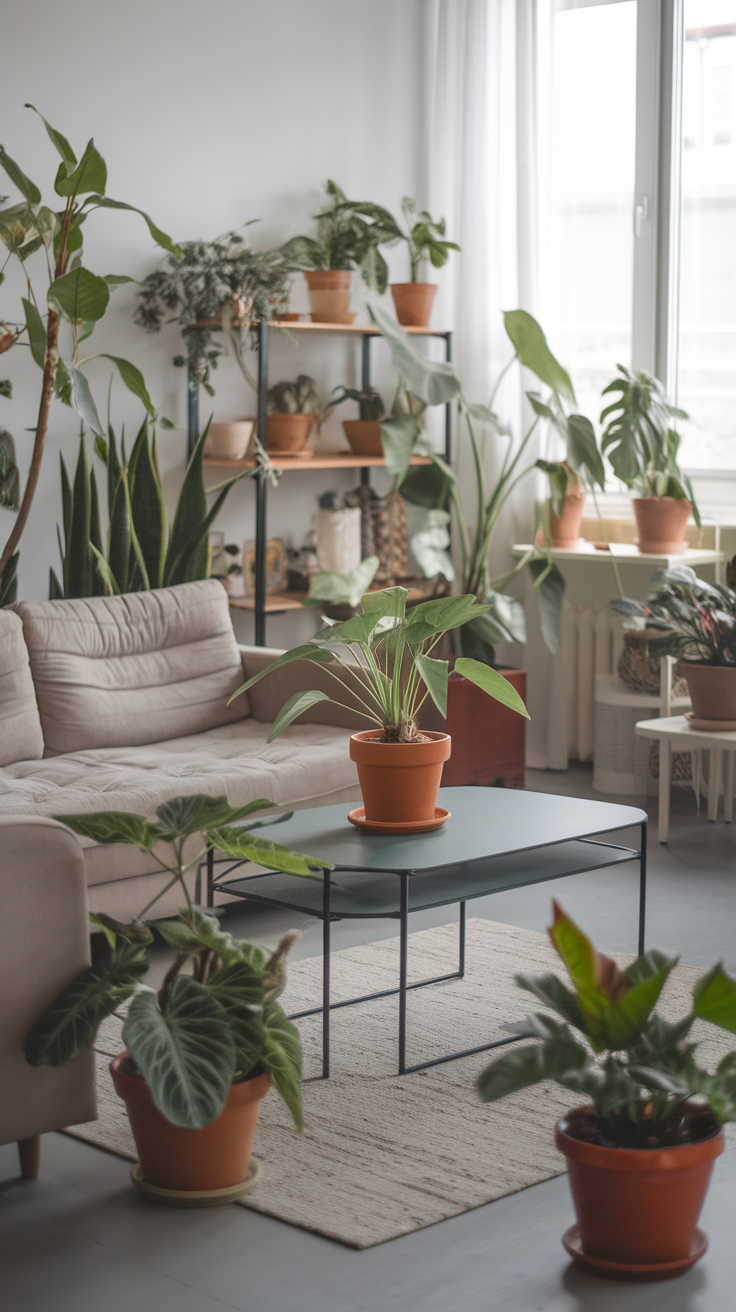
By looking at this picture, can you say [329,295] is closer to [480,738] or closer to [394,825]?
[480,738]

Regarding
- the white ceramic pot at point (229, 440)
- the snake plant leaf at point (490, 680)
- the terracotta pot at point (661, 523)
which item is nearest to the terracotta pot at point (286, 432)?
the white ceramic pot at point (229, 440)

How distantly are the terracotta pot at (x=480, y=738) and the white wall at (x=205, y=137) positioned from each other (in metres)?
0.81

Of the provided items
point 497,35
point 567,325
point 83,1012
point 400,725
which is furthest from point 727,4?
point 83,1012

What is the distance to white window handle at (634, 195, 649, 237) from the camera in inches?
219

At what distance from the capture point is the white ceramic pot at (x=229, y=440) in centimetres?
494

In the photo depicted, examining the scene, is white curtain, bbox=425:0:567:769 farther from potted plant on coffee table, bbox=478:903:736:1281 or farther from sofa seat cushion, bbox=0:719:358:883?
potted plant on coffee table, bbox=478:903:736:1281

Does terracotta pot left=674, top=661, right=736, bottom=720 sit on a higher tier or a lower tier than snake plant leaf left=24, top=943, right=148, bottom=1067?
higher

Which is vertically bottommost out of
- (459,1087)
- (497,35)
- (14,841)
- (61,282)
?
(459,1087)

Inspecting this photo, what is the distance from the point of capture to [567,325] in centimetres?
583

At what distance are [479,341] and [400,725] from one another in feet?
10.5

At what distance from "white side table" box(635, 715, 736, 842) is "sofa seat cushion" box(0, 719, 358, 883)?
3.35ft

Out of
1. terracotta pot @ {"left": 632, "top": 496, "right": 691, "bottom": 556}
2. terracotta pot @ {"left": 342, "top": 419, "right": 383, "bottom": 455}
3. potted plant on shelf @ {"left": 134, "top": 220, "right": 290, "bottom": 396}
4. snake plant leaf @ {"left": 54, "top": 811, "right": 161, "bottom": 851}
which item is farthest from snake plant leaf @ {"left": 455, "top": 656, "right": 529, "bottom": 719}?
terracotta pot @ {"left": 342, "top": 419, "right": 383, "bottom": 455}

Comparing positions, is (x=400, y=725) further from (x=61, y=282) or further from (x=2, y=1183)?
(x=61, y=282)

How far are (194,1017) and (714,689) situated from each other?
105 inches
